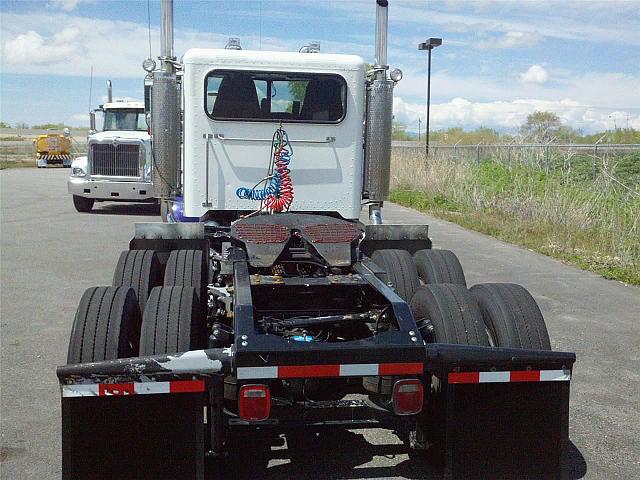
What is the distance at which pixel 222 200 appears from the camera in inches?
247

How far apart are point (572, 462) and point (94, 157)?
1513cm

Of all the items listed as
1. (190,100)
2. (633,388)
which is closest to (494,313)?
(633,388)

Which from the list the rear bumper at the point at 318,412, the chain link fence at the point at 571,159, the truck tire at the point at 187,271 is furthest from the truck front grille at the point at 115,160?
the rear bumper at the point at 318,412

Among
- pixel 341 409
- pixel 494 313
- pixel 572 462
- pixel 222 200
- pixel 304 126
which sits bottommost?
Result: pixel 572 462

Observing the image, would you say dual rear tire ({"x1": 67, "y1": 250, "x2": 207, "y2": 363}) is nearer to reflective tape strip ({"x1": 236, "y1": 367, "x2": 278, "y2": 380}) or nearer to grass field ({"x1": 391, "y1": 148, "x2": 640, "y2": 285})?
reflective tape strip ({"x1": 236, "y1": 367, "x2": 278, "y2": 380})

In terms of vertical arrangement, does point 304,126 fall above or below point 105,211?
above

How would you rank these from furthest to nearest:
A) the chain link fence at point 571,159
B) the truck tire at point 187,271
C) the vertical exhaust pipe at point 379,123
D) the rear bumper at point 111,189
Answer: the rear bumper at point 111,189
the chain link fence at point 571,159
the vertical exhaust pipe at point 379,123
the truck tire at point 187,271

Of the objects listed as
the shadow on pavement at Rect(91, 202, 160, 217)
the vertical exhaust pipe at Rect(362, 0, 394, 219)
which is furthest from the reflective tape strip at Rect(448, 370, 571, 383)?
the shadow on pavement at Rect(91, 202, 160, 217)

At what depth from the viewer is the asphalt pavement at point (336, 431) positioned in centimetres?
416

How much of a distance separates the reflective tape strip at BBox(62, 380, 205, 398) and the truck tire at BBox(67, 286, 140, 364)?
0.46 meters

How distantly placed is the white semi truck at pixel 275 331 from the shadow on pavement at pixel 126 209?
12132 mm

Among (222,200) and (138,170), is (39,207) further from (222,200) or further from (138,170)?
(222,200)

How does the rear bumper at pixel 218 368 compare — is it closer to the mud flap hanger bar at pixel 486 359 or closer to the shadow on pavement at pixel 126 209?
the mud flap hanger bar at pixel 486 359

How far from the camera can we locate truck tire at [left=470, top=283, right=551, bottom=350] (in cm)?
410
